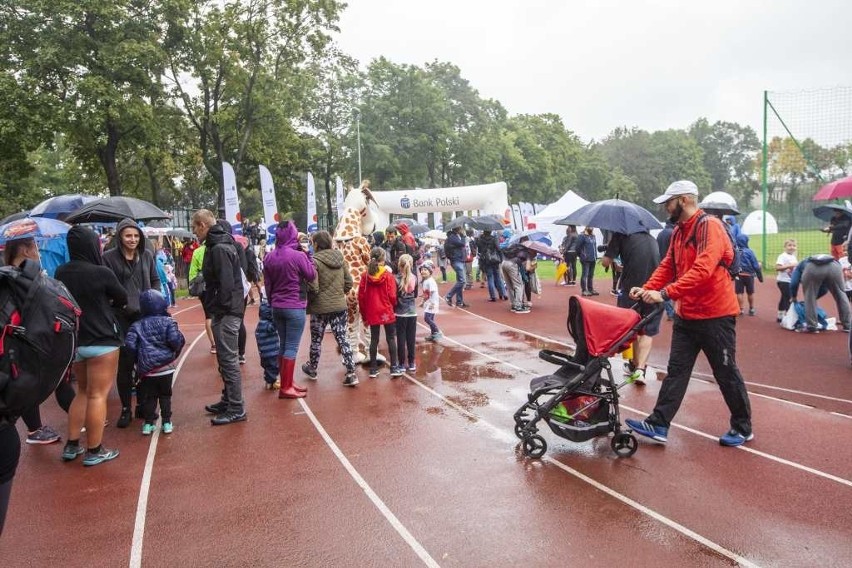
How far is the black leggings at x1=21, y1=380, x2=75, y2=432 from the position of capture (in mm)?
5470

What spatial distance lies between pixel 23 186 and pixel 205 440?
38.5 metres

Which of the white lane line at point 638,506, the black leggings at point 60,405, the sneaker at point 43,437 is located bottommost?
the white lane line at point 638,506

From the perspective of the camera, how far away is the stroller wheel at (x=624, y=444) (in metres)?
4.77

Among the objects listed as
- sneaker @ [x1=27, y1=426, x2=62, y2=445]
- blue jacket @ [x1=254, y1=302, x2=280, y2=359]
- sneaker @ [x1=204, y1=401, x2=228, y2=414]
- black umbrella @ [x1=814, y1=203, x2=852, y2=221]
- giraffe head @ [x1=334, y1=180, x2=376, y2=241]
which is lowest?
sneaker @ [x1=204, y1=401, x2=228, y2=414]

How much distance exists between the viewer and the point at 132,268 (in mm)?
5984

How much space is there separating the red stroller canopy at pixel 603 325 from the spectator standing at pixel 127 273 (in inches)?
164

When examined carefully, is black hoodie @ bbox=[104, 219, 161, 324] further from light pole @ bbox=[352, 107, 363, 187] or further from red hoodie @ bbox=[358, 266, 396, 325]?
light pole @ bbox=[352, 107, 363, 187]

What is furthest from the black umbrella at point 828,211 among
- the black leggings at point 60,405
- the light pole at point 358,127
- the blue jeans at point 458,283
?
the light pole at point 358,127

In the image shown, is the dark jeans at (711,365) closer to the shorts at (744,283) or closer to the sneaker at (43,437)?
the sneaker at (43,437)

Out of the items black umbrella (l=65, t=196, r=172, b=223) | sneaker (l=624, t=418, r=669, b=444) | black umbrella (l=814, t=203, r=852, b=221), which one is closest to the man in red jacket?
sneaker (l=624, t=418, r=669, b=444)

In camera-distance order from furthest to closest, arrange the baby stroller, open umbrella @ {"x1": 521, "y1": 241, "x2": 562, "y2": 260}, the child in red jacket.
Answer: open umbrella @ {"x1": 521, "y1": 241, "x2": 562, "y2": 260} < the child in red jacket < the baby stroller

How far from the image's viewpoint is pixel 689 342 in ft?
16.1

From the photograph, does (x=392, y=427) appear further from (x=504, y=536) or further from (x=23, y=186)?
(x=23, y=186)

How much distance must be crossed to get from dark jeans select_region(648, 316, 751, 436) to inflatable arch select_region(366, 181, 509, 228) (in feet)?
59.4
